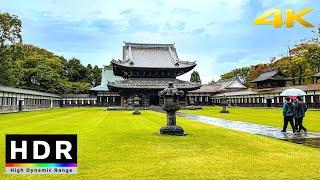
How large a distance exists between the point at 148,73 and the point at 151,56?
5.57 metres

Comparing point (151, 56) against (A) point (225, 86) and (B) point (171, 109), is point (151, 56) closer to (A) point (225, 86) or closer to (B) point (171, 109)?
(A) point (225, 86)

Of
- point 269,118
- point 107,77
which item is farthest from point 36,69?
point 269,118

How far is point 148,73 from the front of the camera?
2741 inches

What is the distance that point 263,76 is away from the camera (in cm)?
8069

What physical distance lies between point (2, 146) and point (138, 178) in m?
7.72

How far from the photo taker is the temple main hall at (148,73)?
2571 inches

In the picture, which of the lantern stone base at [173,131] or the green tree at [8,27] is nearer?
the lantern stone base at [173,131]

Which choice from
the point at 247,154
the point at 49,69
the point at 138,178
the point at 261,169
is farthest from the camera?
the point at 49,69

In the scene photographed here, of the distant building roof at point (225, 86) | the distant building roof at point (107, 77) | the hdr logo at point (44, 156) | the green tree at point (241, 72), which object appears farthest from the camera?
the green tree at point (241, 72)

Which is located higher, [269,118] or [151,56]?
[151,56]

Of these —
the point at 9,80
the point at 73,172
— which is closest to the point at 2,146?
the point at 73,172

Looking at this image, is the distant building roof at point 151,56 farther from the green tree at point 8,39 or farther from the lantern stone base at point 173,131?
the lantern stone base at point 173,131

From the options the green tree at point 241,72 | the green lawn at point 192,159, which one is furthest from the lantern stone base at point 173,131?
the green tree at point 241,72

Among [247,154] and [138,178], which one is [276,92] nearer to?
[247,154]
